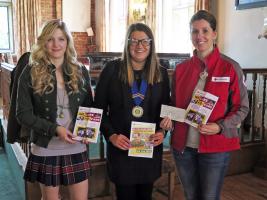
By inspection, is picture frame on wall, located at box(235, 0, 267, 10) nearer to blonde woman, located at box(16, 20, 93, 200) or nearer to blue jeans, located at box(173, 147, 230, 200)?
blue jeans, located at box(173, 147, 230, 200)

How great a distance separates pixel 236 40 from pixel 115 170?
12.9 ft

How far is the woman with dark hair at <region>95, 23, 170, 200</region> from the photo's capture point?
1746 mm

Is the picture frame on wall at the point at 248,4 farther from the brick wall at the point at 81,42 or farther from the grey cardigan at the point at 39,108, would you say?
the brick wall at the point at 81,42

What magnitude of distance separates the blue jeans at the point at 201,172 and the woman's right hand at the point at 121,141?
0.28m

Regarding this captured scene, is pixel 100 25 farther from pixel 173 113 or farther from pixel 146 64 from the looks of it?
pixel 173 113

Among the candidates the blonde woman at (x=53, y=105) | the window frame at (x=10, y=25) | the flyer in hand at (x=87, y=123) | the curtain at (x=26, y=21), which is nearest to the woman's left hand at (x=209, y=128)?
the flyer in hand at (x=87, y=123)

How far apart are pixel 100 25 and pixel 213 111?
26.7 feet

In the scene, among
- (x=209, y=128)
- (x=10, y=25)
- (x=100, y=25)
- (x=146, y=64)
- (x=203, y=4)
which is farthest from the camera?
(x=10, y=25)

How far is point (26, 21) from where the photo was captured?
8922mm

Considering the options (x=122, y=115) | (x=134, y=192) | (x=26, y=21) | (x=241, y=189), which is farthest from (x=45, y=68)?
(x=26, y=21)

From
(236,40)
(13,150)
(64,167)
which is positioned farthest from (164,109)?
(236,40)

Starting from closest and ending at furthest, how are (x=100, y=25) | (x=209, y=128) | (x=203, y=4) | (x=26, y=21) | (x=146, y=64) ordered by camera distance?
1. (x=209, y=128)
2. (x=146, y=64)
3. (x=203, y=4)
4. (x=26, y=21)
5. (x=100, y=25)

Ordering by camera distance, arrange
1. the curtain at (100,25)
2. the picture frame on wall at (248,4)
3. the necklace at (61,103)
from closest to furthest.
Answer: the necklace at (61,103) → the picture frame on wall at (248,4) → the curtain at (100,25)

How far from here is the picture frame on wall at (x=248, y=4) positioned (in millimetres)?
4528
